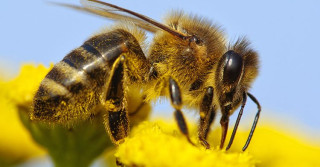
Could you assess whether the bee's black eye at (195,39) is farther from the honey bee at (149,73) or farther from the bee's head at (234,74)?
the bee's head at (234,74)

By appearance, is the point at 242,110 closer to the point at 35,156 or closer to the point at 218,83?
the point at 218,83

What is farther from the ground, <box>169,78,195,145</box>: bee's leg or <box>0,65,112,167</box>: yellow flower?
<box>169,78,195,145</box>: bee's leg

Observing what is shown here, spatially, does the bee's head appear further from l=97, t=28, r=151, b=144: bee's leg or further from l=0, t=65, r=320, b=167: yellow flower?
l=97, t=28, r=151, b=144: bee's leg

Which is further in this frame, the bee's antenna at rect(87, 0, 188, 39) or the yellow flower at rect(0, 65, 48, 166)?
the yellow flower at rect(0, 65, 48, 166)

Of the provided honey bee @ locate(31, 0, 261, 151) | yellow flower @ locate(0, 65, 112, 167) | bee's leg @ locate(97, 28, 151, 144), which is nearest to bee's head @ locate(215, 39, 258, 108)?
honey bee @ locate(31, 0, 261, 151)

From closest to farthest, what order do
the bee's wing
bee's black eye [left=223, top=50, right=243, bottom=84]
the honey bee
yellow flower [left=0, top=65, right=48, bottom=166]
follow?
the honey bee, bee's black eye [left=223, top=50, right=243, bottom=84], the bee's wing, yellow flower [left=0, top=65, right=48, bottom=166]

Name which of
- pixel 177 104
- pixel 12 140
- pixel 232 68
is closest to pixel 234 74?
pixel 232 68

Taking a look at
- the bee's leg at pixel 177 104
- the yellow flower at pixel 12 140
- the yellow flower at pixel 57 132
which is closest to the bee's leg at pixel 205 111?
the bee's leg at pixel 177 104
